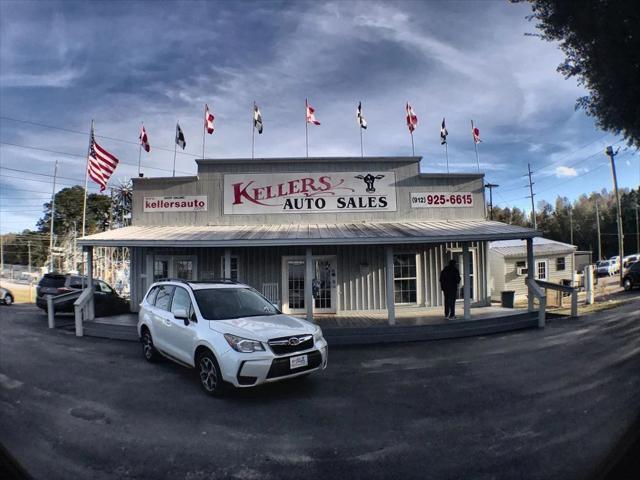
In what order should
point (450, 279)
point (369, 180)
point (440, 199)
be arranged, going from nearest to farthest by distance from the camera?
point (450, 279) → point (369, 180) → point (440, 199)

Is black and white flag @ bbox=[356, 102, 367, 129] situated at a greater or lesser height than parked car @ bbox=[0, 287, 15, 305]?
greater

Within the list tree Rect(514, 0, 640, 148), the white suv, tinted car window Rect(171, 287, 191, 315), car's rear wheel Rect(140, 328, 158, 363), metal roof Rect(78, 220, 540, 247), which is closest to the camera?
tree Rect(514, 0, 640, 148)

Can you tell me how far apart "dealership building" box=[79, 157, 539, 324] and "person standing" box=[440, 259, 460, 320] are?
2017 millimetres

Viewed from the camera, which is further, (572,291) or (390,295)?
(572,291)

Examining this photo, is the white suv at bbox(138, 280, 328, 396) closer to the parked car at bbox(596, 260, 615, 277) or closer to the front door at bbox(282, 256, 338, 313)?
the front door at bbox(282, 256, 338, 313)

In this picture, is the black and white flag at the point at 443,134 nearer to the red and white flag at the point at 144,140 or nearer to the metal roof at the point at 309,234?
the metal roof at the point at 309,234

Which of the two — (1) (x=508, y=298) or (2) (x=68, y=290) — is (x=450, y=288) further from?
(2) (x=68, y=290)

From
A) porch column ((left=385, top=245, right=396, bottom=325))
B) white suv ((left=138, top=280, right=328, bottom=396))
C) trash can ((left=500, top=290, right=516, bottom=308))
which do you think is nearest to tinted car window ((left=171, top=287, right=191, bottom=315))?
white suv ((left=138, top=280, right=328, bottom=396))

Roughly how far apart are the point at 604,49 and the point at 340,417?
16.4 feet

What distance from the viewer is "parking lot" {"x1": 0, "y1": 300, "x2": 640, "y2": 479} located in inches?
137

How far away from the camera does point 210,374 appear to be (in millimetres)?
5398

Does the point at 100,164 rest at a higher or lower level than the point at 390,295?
higher

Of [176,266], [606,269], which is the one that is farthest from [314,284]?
[606,269]

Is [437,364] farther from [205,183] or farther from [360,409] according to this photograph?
[205,183]
